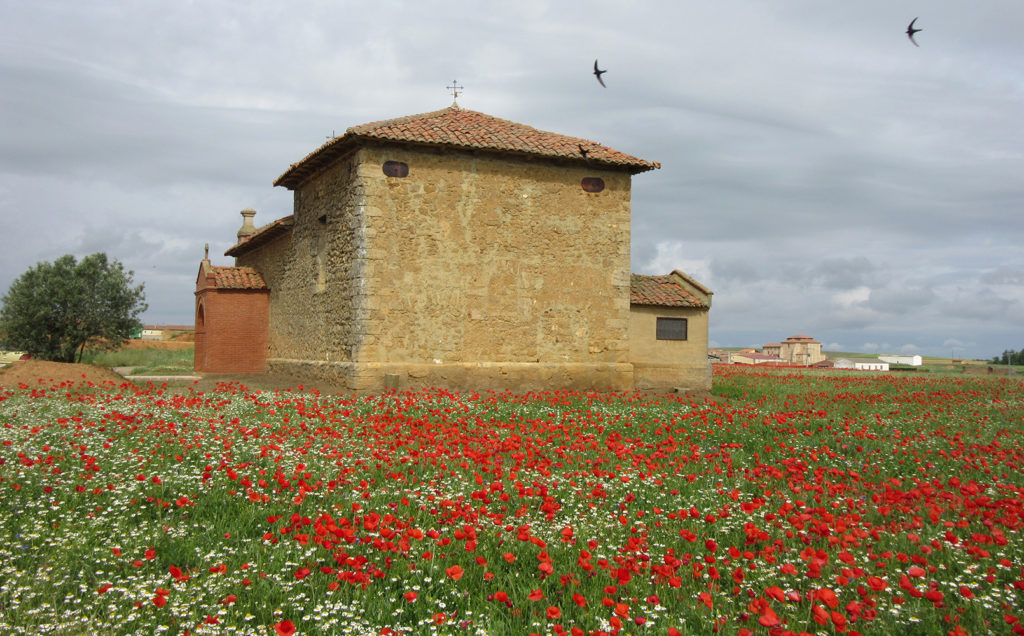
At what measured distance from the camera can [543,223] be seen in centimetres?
1725

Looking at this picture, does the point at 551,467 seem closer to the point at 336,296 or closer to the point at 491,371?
the point at 491,371

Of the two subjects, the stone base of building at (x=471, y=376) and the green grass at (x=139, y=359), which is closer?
the stone base of building at (x=471, y=376)

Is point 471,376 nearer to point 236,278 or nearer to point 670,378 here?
point 670,378

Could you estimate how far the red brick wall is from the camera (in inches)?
854

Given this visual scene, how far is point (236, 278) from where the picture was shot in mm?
22484

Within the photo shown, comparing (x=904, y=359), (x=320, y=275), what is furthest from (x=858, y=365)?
(x=320, y=275)

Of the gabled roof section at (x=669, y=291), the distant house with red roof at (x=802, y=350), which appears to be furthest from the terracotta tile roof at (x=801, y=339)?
the gabled roof section at (x=669, y=291)

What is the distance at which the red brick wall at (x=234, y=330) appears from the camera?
71.2ft

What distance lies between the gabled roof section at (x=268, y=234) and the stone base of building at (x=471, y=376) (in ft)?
16.3

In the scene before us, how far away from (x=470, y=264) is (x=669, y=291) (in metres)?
6.78

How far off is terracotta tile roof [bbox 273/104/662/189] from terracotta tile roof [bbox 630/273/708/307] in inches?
138

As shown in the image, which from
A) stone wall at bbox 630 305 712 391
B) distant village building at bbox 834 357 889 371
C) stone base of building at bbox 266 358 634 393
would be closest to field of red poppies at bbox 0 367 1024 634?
stone base of building at bbox 266 358 634 393

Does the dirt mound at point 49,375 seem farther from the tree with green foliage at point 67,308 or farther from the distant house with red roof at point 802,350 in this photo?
the distant house with red roof at point 802,350

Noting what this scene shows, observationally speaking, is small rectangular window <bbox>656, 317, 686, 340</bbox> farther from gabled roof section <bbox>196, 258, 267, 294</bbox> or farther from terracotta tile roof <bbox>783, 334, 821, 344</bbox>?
terracotta tile roof <bbox>783, 334, 821, 344</bbox>
